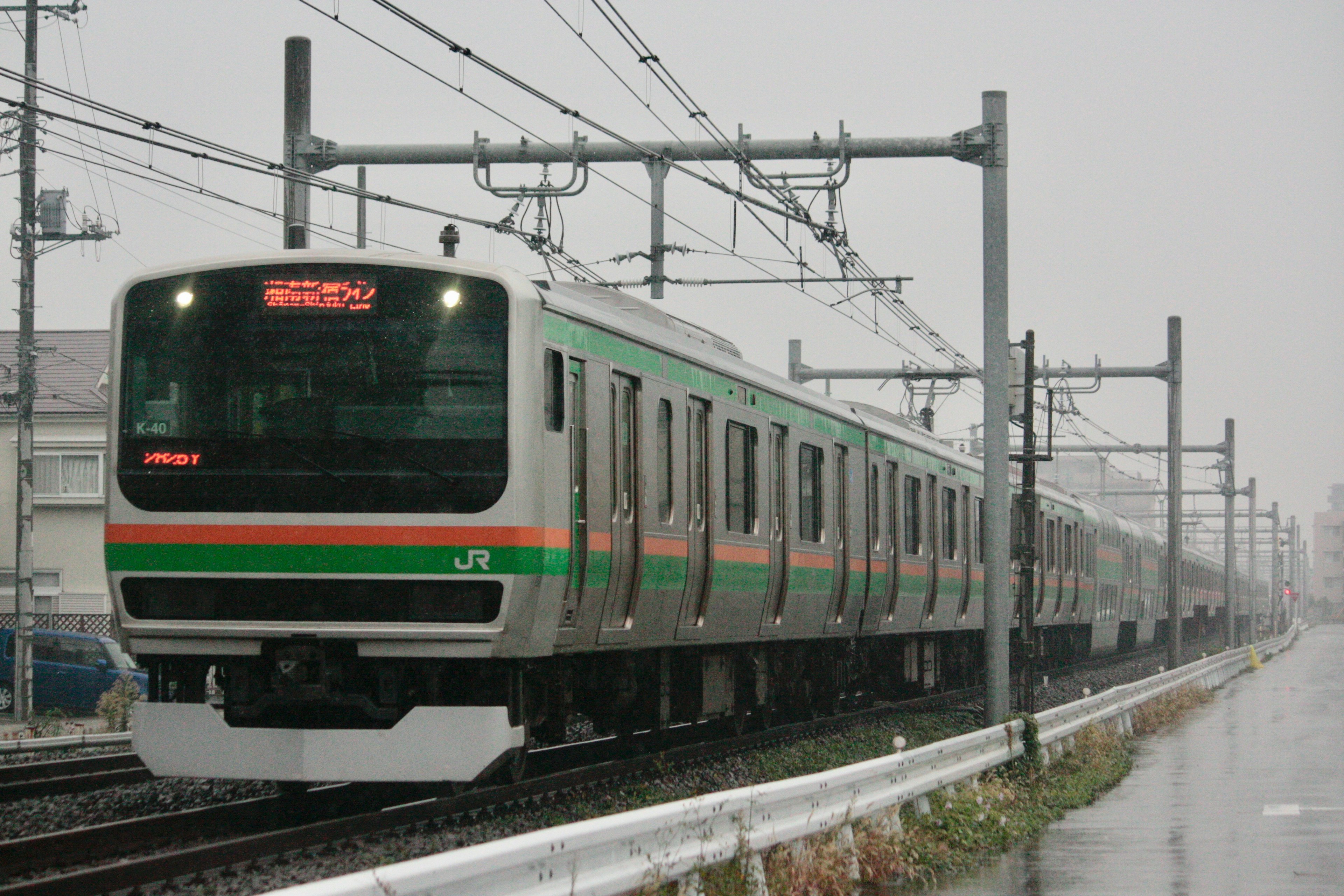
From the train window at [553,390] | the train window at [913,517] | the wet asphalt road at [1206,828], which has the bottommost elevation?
the wet asphalt road at [1206,828]

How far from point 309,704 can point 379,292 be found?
2.28 meters

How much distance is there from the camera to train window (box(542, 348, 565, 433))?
10.3 m

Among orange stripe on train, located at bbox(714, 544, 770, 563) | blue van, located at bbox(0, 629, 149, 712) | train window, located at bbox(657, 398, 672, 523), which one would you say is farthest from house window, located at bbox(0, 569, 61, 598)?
train window, located at bbox(657, 398, 672, 523)

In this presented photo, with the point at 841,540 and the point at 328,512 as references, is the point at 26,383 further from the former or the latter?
the point at 328,512

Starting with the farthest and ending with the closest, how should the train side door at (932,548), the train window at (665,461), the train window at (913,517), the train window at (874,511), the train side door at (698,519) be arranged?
the train side door at (932,548), the train window at (913,517), the train window at (874,511), the train side door at (698,519), the train window at (665,461)

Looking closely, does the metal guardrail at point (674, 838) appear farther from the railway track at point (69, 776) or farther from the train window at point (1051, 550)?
the train window at point (1051, 550)

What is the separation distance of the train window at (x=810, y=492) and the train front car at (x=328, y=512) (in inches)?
230

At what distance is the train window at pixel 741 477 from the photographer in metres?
13.9

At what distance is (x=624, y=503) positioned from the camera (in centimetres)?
1164

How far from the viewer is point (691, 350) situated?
1307 centimetres

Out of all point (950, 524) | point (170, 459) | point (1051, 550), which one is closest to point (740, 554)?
point (170, 459)

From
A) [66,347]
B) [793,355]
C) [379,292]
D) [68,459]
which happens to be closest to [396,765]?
[379,292]

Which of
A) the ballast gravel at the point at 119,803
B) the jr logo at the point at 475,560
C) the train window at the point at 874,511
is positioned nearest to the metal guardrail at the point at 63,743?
the ballast gravel at the point at 119,803

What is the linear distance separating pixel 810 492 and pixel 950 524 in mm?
6378
